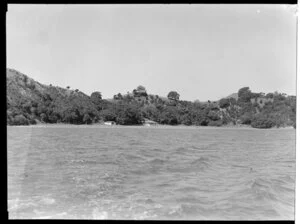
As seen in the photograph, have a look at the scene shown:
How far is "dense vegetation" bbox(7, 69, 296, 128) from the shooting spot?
7189 mm

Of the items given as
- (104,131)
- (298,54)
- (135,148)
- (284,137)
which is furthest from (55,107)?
(298,54)

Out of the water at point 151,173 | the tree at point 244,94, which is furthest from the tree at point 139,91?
the tree at point 244,94

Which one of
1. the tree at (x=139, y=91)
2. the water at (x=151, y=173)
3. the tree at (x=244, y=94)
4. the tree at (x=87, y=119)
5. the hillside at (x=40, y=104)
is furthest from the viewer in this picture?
the hillside at (x=40, y=104)

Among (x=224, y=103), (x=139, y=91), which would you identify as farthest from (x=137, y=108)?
(x=224, y=103)

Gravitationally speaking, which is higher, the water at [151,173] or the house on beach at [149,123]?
the house on beach at [149,123]

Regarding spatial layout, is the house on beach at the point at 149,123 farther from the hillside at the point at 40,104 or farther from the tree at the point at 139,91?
the hillside at the point at 40,104

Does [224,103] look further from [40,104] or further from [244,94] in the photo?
[40,104]

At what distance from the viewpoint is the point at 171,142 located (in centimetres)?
755

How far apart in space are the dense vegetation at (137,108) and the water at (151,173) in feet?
1.07

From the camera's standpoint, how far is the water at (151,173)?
4.07m

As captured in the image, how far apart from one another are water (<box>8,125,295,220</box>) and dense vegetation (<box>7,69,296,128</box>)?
1.07ft

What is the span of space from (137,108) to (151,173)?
1.89 metres

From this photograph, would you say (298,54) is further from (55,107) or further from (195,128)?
(55,107)

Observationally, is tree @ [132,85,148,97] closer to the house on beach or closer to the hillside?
the house on beach
